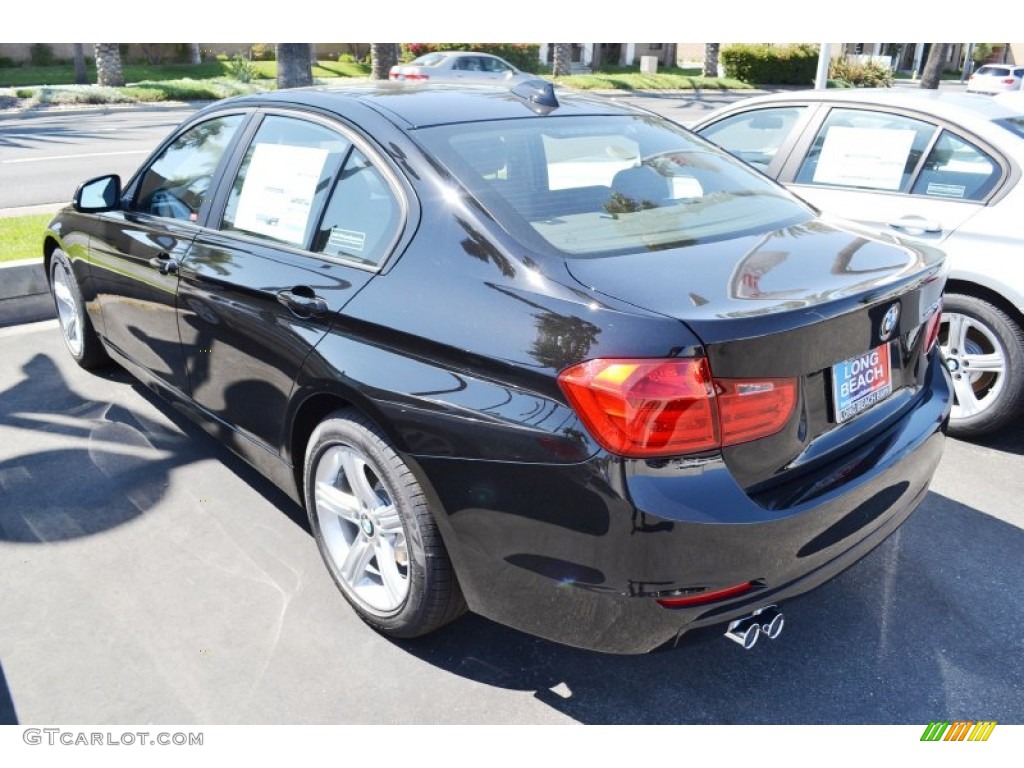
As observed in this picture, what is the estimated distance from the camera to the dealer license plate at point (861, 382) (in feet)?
7.64

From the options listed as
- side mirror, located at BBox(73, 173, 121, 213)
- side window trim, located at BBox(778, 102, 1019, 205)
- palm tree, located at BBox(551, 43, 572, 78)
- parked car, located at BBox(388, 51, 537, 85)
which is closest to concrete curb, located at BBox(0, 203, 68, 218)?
side mirror, located at BBox(73, 173, 121, 213)

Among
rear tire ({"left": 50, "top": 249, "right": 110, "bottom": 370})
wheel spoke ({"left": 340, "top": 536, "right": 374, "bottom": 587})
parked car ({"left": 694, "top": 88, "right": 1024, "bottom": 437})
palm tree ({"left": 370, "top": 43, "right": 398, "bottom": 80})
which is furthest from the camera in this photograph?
palm tree ({"left": 370, "top": 43, "right": 398, "bottom": 80})

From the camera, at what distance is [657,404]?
6.60 feet

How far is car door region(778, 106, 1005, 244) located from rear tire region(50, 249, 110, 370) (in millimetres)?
3831

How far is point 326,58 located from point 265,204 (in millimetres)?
43296

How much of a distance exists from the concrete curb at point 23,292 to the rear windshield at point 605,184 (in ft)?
13.9

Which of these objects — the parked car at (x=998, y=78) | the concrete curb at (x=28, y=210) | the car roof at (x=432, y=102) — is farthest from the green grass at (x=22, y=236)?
the parked car at (x=998, y=78)

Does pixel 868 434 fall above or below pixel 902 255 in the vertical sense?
below

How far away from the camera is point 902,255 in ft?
8.66

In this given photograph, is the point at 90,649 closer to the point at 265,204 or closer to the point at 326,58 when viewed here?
the point at 265,204

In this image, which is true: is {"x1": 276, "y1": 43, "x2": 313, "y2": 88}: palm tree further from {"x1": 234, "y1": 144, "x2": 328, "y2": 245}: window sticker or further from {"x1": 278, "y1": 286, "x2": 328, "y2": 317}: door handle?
{"x1": 278, "y1": 286, "x2": 328, "y2": 317}: door handle

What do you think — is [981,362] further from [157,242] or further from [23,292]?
[23,292]

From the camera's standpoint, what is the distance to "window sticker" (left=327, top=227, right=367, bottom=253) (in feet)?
8.93

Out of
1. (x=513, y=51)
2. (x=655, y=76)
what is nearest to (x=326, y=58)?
(x=513, y=51)
